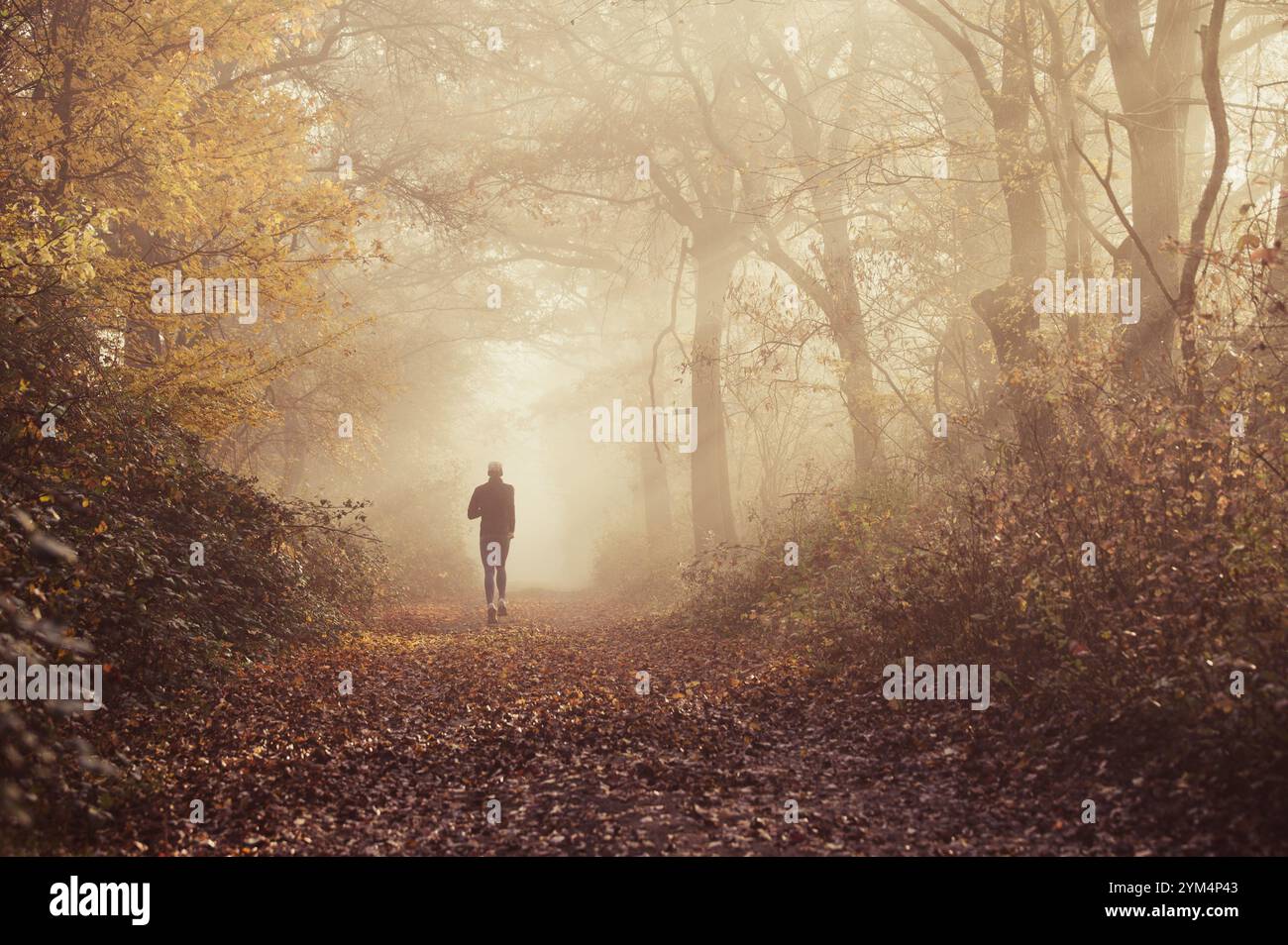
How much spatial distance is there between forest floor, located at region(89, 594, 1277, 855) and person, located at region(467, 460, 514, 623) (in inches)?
257

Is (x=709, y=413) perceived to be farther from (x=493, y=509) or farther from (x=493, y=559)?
(x=493, y=559)

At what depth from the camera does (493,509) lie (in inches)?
609

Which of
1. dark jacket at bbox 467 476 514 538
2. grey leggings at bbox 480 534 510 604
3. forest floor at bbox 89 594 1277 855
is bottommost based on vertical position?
forest floor at bbox 89 594 1277 855

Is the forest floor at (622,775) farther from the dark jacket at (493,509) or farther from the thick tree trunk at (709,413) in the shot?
the thick tree trunk at (709,413)

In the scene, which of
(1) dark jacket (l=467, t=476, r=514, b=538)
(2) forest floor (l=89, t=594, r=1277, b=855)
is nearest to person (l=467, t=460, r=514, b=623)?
(1) dark jacket (l=467, t=476, r=514, b=538)

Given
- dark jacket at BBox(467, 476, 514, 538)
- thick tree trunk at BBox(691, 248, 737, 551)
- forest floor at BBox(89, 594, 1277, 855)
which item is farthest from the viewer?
thick tree trunk at BBox(691, 248, 737, 551)

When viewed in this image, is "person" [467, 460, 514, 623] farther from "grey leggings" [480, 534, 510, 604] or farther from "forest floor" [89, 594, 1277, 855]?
"forest floor" [89, 594, 1277, 855]

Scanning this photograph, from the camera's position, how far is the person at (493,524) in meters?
15.2

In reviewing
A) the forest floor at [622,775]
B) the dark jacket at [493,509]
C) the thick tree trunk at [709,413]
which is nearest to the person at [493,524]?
the dark jacket at [493,509]

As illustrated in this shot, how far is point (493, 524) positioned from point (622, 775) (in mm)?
9750

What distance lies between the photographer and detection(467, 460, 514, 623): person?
Answer: 50.0 ft

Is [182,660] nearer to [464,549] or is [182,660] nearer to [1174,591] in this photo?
[1174,591]

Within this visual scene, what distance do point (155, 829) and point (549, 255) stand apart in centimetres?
1992

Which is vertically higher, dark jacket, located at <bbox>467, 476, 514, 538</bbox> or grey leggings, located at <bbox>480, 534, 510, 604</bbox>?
dark jacket, located at <bbox>467, 476, 514, 538</bbox>
